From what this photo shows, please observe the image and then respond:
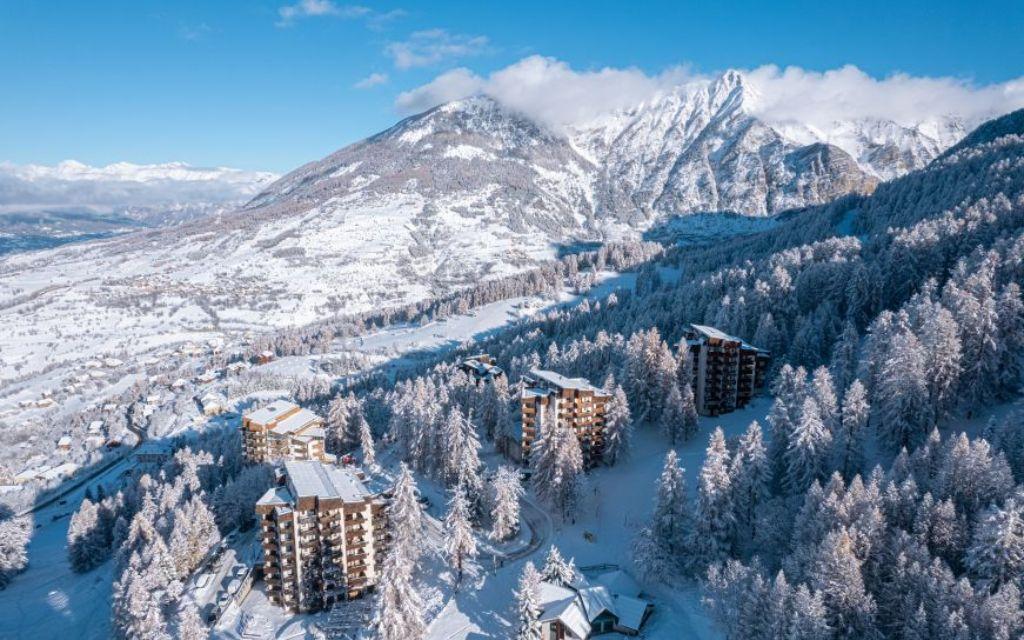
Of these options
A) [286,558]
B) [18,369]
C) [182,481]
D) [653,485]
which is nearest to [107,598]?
[182,481]

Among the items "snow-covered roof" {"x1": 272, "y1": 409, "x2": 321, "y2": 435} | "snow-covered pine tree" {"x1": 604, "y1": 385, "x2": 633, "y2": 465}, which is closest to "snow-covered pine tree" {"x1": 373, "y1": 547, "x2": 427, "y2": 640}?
"snow-covered pine tree" {"x1": 604, "y1": 385, "x2": 633, "y2": 465}

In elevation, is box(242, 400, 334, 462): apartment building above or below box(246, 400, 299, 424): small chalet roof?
below

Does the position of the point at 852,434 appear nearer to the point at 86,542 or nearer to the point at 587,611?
the point at 587,611

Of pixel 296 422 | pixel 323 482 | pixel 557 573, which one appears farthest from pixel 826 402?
pixel 296 422

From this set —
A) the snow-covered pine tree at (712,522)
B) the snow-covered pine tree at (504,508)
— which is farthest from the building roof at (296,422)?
the snow-covered pine tree at (712,522)

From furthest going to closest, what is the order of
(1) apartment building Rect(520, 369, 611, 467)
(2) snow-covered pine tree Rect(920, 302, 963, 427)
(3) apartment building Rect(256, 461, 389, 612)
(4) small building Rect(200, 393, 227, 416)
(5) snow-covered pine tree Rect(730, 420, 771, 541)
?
1. (4) small building Rect(200, 393, 227, 416)
2. (1) apartment building Rect(520, 369, 611, 467)
3. (3) apartment building Rect(256, 461, 389, 612)
4. (2) snow-covered pine tree Rect(920, 302, 963, 427)
5. (5) snow-covered pine tree Rect(730, 420, 771, 541)

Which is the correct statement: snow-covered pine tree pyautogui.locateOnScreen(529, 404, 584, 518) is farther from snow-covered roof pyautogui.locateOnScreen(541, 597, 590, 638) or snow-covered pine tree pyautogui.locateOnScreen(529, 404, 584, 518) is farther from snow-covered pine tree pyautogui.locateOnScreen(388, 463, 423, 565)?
snow-covered roof pyautogui.locateOnScreen(541, 597, 590, 638)

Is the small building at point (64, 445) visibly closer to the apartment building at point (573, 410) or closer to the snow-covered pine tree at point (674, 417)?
the apartment building at point (573, 410)
